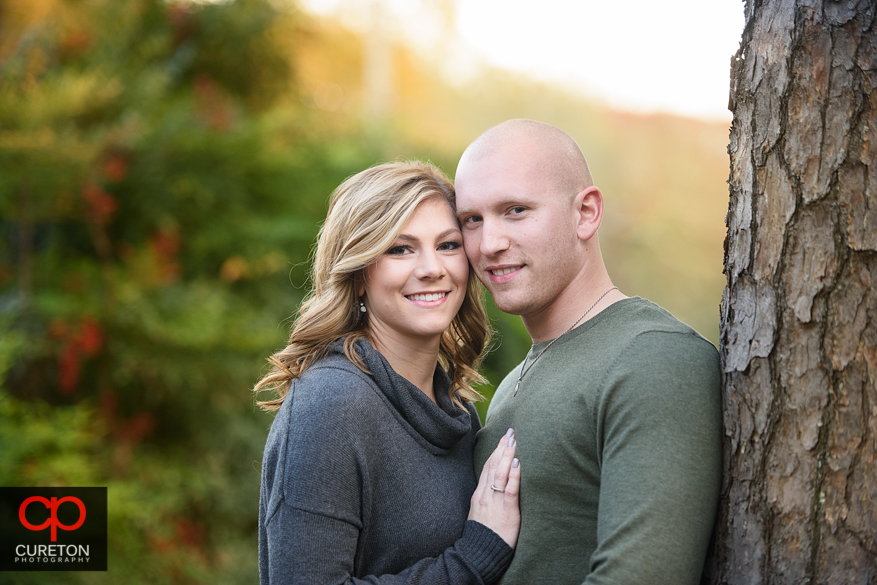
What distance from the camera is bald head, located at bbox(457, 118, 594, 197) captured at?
2.11 m

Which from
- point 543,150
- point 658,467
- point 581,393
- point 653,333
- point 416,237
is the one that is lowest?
point 658,467

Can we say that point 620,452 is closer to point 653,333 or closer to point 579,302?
point 653,333

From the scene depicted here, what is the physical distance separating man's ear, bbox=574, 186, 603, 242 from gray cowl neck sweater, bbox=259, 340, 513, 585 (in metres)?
0.71

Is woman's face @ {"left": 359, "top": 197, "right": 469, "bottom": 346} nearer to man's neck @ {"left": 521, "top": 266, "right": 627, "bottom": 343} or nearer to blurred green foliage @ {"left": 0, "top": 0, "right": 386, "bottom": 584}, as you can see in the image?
man's neck @ {"left": 521, "top": 266, "right": 627, "bottom": 343}

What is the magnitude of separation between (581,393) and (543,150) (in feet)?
2.52

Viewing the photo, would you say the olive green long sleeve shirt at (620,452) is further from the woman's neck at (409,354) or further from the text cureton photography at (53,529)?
the text cureton photography at (53,529)

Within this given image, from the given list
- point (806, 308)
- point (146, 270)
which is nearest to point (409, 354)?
point (806, 308)

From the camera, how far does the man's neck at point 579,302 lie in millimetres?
2107

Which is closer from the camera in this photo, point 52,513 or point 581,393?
point 581,393

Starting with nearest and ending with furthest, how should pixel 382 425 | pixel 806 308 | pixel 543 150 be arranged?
pixel 806 308 < pixel 382 425 < pixel 543 150

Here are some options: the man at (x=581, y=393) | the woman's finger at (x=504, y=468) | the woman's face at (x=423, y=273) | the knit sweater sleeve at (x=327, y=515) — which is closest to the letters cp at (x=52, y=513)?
the knit sweater sleeve at (x=327, y=515)

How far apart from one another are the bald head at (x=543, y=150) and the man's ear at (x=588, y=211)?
28 millimetres

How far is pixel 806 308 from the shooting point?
1.51 metres

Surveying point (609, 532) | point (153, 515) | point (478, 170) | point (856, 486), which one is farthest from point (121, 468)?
point (856, 486)
